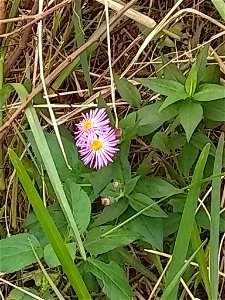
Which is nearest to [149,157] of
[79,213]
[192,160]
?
[192,160]

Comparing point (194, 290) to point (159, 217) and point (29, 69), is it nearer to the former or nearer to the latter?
point (159, 217)

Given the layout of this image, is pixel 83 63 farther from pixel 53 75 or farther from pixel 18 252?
pixel 18 252

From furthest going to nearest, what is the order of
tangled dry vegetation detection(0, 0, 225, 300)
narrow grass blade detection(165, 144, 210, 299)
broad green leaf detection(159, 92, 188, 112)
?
tangled dry vegetation detection(0, 0, 225, 300) < broad green leaf detection(159, 92, 188, 112) < narrow grass blade detection(165, 144, 210, 299)

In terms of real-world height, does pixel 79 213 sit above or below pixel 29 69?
below

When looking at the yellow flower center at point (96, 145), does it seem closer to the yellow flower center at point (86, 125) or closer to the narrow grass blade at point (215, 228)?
the yellow flower center at point (86, 125)

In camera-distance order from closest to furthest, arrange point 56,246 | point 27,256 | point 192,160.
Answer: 1. point 56,246
2. point 27,256
3. point 192,160

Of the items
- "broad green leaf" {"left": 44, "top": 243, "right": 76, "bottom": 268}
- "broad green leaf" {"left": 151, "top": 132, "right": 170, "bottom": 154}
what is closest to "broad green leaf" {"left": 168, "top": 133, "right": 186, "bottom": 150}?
"broad green leaf" {"left": 151, "top": 132, "right": 170, "bottom": 154}

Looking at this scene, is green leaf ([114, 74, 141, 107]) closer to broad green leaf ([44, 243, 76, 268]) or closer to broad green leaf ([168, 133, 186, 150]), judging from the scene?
broad green leaf ([168, 133, 186, 150])

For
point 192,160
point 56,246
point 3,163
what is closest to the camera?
point 56,246
